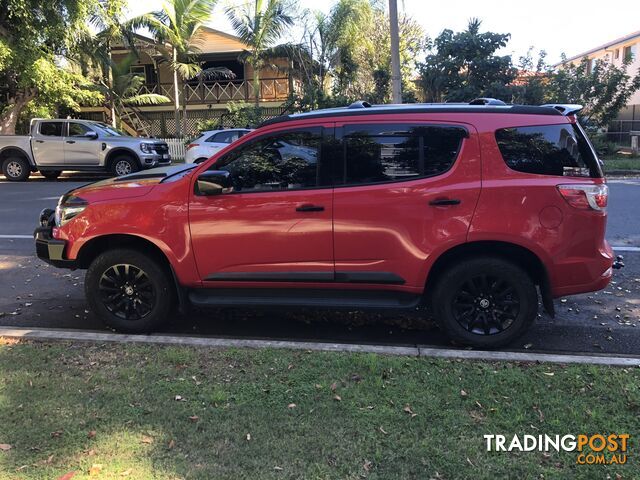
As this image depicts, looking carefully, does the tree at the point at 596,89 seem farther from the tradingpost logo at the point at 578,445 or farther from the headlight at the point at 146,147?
the tradingpost logo at the point at 578,445

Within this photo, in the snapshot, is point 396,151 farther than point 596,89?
No

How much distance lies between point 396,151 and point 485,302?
1.36 m

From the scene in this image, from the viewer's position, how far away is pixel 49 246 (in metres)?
4.64

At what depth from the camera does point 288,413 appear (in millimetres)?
3184

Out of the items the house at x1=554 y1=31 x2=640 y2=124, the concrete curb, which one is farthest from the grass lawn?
the house at x1=554 y1=31 x2=640 y2=124

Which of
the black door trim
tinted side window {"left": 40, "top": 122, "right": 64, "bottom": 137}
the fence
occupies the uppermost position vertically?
tinted side window {"left": 40, "top": 122, "right": 64, "bottom": 137}

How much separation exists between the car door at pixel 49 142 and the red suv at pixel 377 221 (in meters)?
13.5

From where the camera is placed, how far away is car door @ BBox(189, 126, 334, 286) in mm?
4203

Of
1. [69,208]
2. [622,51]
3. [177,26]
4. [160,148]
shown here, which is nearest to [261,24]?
[177,26]

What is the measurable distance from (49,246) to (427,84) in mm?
19229

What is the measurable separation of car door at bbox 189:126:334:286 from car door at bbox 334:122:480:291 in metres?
0.16

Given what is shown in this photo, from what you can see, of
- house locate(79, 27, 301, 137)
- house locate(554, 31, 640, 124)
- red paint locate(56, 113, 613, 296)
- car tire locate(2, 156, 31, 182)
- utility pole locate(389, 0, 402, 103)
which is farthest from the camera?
house locate(554, 31, 640, 124)

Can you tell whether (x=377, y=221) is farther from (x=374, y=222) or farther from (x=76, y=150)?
(x=76, y=150)

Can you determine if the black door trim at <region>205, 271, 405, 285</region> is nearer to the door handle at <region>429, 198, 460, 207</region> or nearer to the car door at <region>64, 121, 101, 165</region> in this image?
the door handle at <region>429, 198, 460, 207</region>
